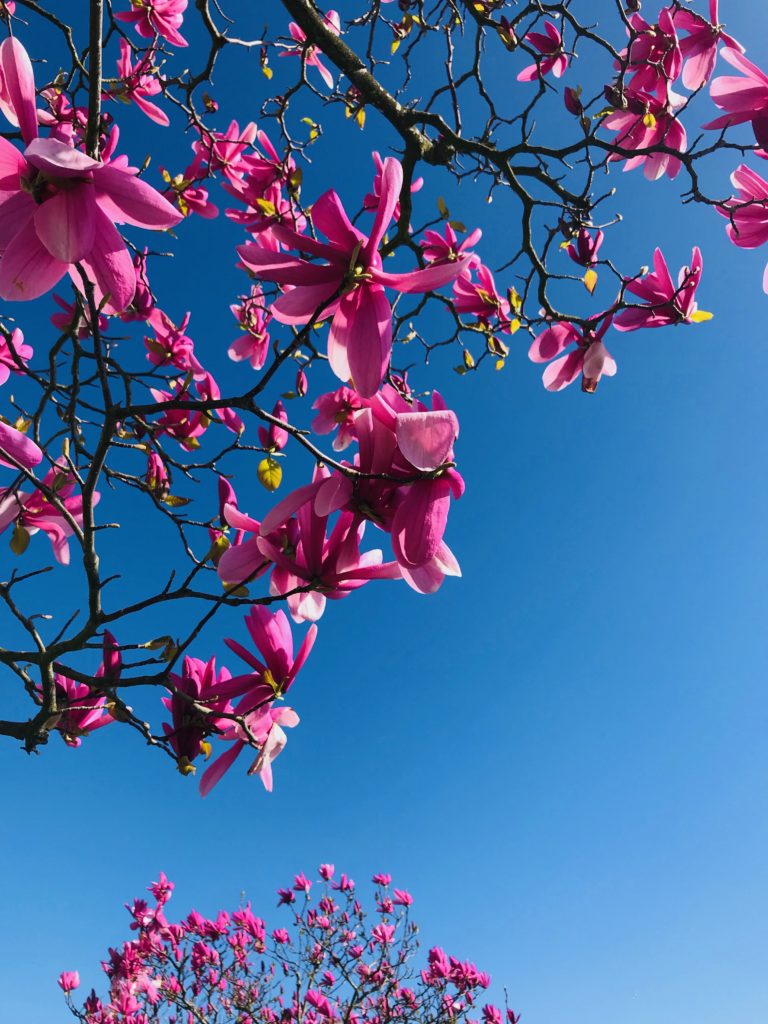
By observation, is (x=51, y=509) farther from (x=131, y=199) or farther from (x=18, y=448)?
(x=131, y=199)

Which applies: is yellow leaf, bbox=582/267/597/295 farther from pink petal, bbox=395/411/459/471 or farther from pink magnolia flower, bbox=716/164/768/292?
pink petal, bbox=395/411/459/471

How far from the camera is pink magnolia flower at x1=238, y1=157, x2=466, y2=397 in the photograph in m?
0.84

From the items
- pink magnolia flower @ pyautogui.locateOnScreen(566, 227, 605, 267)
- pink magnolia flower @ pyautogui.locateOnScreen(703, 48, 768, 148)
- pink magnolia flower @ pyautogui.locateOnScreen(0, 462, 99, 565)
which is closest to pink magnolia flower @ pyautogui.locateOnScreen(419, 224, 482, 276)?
pink magnolia flower @ pyautogui.locateOnScreen(566, 227, 605, 267)

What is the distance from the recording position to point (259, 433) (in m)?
1.61

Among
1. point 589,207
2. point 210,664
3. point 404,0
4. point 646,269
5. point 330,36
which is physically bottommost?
point 210,664

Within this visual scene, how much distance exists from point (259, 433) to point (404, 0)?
221 centimetres

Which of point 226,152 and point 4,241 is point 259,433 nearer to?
point 4,241

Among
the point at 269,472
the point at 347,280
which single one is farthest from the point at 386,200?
the point at 269,472

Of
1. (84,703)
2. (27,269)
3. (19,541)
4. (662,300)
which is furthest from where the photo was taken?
(662,300)

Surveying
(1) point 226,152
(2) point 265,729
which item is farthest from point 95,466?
(1) point 226,152

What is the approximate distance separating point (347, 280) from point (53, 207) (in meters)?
0.35

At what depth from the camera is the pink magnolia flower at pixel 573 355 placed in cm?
199

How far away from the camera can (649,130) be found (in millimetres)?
2232

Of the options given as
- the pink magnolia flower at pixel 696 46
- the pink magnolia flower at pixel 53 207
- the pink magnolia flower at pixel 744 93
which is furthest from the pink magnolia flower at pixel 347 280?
the pink magnolia flower at pixel 696 46
